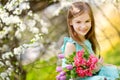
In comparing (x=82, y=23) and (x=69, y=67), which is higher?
(x=82, y=23)

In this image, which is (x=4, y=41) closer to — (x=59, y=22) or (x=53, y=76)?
(x=53, y=76)

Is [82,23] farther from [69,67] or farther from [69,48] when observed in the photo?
[69,67]

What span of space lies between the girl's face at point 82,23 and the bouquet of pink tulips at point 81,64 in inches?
8.7

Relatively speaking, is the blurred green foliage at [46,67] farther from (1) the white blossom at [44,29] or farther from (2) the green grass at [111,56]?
(1) the white blossom at [44,29]

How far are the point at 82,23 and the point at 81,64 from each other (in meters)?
0.36

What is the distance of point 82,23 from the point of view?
4219mm

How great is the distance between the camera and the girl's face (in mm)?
4207

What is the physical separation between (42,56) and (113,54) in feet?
7.31

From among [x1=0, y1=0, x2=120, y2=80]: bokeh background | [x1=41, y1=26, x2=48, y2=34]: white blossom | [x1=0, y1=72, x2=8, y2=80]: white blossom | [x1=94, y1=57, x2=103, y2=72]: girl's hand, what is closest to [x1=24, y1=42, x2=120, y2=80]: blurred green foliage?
[x1=0, y1=0, x2=120, y2=80]: bokeh background

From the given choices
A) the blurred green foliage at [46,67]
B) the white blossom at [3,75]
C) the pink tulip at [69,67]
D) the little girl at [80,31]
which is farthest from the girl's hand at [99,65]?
the blurred green foliage at [46,67]

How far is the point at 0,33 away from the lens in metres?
5.00

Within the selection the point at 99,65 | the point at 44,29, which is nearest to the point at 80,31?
the point at 99,65

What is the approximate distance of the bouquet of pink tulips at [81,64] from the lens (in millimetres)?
4023

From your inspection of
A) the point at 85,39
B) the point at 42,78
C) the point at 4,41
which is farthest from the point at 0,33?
the point at 42,78
